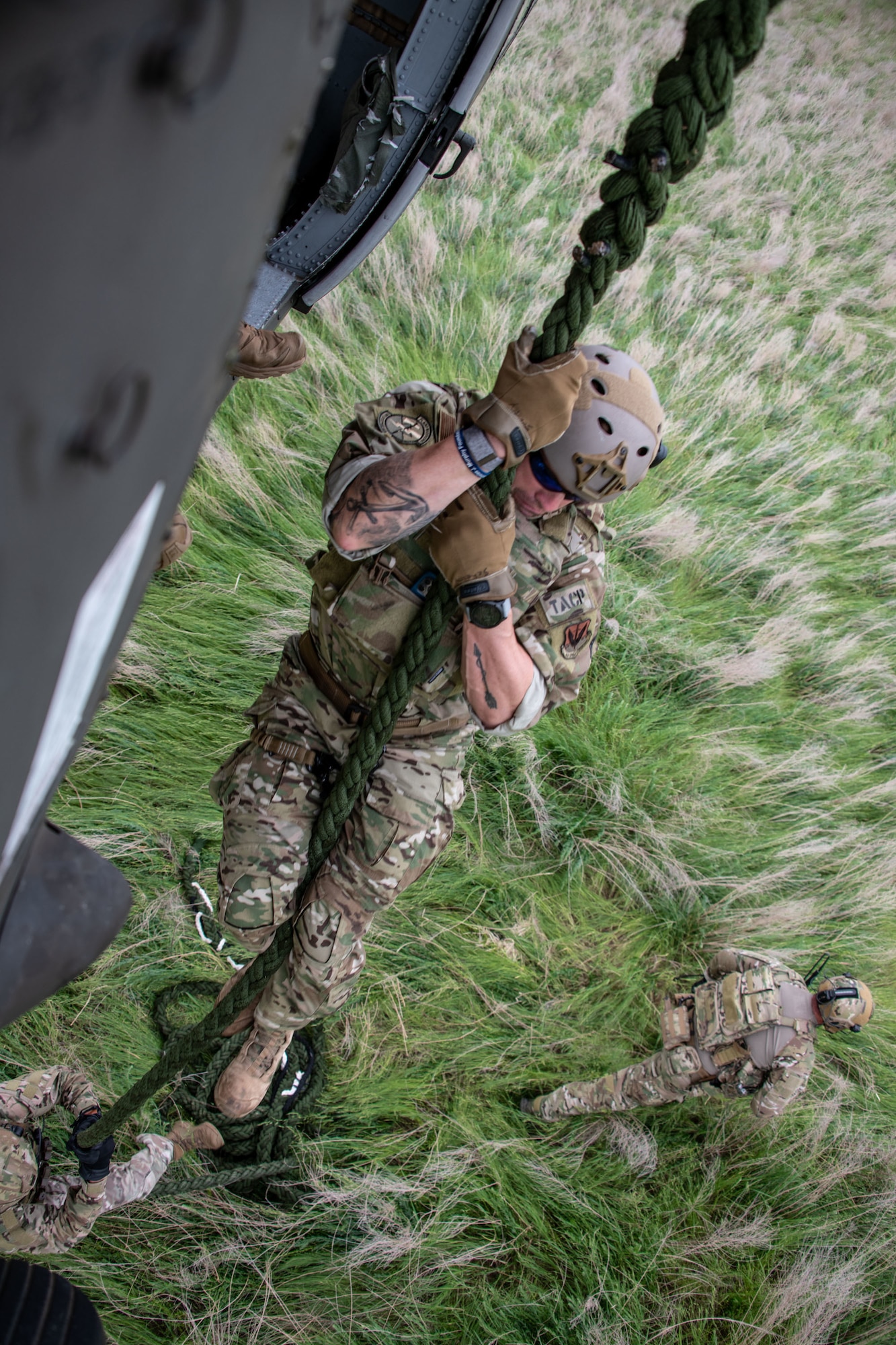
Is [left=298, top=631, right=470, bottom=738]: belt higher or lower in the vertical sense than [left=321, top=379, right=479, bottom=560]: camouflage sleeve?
lower

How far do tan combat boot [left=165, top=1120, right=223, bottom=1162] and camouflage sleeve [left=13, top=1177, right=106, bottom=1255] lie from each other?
52 cm

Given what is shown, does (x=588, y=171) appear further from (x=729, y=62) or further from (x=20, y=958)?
(x=20, y=958)

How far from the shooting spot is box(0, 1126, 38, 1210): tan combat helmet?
2990 millimetres

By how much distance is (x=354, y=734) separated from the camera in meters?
3.22

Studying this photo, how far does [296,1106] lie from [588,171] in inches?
406

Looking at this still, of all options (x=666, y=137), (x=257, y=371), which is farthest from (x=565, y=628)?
(x=257, y=371)

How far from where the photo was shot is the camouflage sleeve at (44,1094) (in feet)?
10.6

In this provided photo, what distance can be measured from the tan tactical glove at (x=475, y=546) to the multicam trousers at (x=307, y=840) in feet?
2.93

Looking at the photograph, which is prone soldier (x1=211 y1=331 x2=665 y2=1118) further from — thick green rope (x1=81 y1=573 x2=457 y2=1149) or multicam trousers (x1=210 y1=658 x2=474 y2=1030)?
thick green rope (x1=81 y1=573 x2=457 y2=1149)

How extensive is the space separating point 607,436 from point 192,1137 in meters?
3.18

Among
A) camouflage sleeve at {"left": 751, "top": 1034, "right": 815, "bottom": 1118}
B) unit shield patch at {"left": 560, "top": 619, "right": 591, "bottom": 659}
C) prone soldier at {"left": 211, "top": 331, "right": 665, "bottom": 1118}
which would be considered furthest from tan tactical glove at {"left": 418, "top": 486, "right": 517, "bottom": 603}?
camouflage sleeve at {"left": 751, "top": 1034, "right": 815, "bottom": 1118}

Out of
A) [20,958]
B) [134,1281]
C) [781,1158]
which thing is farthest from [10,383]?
[781,1158]

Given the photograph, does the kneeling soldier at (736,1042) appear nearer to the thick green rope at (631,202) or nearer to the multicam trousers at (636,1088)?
the multicam trousers at (636,1088)

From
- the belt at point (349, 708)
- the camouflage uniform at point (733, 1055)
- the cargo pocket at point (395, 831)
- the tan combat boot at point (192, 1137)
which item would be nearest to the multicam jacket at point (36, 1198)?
the tan combat boot at point (192, 1137)
